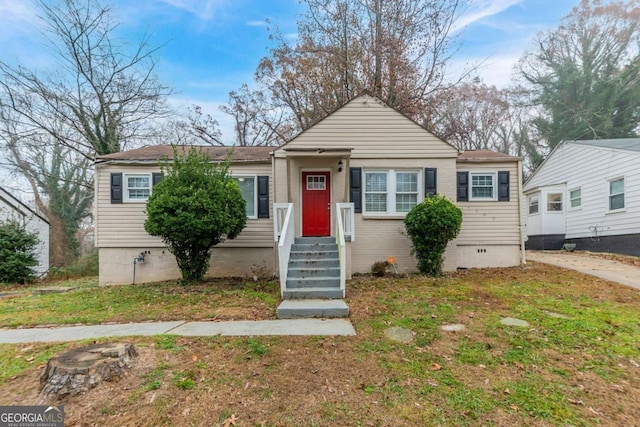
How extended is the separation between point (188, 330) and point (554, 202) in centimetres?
1584

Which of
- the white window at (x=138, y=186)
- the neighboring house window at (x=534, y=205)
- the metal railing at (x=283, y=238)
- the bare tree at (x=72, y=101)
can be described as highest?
the bare tree at (x=72, y=101)

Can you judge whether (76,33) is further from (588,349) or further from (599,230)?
(599,230)

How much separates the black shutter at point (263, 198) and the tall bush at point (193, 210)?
4.20ft

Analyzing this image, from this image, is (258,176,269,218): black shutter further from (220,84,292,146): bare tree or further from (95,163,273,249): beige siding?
(220,84,292,146): bare tree

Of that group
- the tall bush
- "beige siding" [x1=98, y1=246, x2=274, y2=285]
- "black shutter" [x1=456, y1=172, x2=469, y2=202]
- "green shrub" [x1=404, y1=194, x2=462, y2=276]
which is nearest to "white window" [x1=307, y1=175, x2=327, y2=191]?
the tall bush

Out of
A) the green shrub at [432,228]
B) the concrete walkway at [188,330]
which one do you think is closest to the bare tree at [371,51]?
the green shrub at [432,228]

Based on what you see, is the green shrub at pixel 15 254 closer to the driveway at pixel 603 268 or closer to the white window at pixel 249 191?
the white window at pixel 249 191

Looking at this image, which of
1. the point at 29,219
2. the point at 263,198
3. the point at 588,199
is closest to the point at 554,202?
the point at 588,199

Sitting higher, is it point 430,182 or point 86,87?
point 86,87

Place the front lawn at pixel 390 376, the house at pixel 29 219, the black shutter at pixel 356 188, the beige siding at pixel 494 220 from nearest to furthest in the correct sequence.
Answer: the front lawn at pixel 390 376
the black shutter at pixel 356 188
the beige siding at pixel 494 220
the house at pixel 29 219

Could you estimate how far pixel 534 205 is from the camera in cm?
1435

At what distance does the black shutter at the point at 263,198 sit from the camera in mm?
8930

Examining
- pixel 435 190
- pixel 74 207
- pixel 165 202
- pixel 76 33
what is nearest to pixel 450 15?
pixel 435 190

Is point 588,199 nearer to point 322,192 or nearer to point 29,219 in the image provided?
point 322,192
